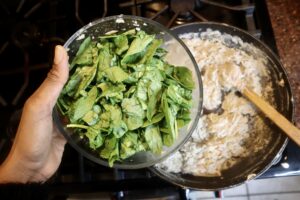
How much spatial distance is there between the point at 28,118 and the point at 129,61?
228 mm

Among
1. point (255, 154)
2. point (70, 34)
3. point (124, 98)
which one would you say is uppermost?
point (70, 34)

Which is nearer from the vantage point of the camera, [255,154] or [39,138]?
[39,138]

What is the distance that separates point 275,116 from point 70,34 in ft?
1.86

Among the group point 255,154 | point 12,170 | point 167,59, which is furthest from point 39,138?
point 255,154

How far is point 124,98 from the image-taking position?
69 centimetres

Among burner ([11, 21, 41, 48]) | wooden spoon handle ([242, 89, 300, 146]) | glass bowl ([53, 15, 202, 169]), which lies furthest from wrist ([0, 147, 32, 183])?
wooden spoon handle ([242, 89, 300, 146])

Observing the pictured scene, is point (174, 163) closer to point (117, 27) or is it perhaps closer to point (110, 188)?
point (110, 188)

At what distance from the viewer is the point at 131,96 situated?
27.5 inches

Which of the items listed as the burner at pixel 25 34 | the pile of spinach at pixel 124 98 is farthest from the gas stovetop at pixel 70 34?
the pile of spinach at pixel 124 98

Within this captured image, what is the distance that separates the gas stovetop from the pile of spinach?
0.14 m

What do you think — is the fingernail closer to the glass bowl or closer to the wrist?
the glass bowl

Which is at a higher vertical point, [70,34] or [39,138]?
[70,34]

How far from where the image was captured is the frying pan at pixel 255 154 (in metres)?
0.82

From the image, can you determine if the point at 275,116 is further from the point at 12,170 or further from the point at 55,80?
the point at 12,170
